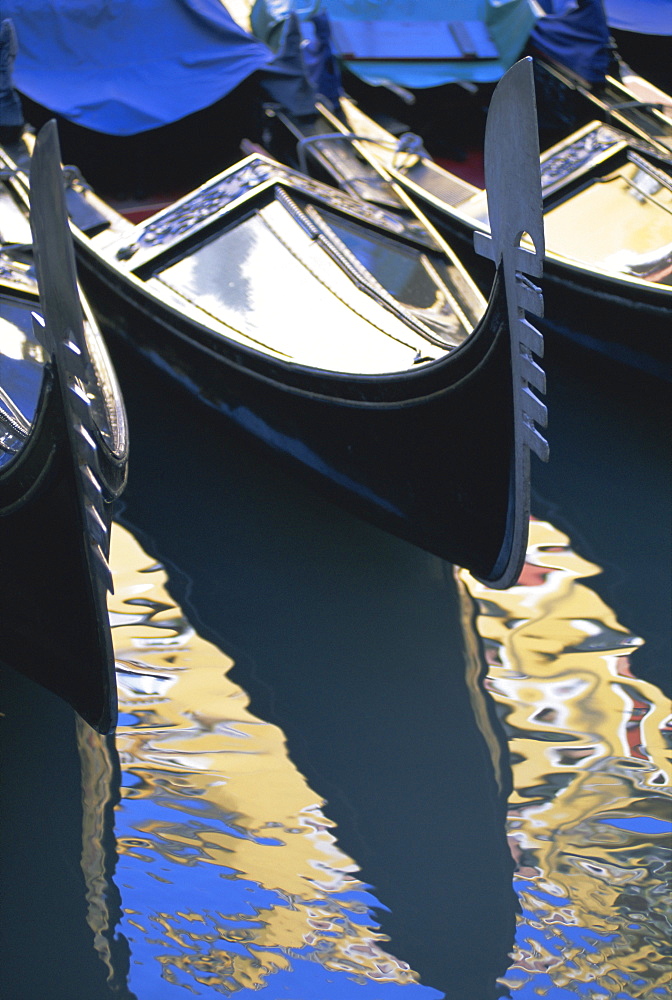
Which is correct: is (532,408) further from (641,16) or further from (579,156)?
(641,16)

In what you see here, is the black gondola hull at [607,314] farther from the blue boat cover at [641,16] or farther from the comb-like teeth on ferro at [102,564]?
the blue boat cover at [641,16]

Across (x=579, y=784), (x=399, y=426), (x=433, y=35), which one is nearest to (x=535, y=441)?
(x=399, y=426)

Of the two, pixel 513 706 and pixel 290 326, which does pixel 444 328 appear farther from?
pixel 513 706

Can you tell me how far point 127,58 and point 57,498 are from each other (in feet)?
7.60

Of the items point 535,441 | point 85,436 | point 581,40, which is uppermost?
point 581,40

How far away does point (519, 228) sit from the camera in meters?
1.25

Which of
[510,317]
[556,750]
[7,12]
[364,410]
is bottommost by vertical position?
[556,750]

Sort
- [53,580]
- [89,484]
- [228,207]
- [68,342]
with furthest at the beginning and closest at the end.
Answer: [228,207] → [53,580] → [89,484] → [68,342]

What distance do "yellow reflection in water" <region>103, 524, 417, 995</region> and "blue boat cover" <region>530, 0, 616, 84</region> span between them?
228 cm

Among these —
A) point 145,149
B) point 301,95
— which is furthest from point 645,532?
point 145,149

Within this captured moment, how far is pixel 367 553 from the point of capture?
1.94m

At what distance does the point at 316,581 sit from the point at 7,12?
2.16 meters

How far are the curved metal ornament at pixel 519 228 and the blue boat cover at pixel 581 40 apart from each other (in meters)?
2.05

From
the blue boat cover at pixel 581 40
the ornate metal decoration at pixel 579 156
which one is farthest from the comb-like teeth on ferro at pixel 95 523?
the blue boat cover at pixel 581 40
